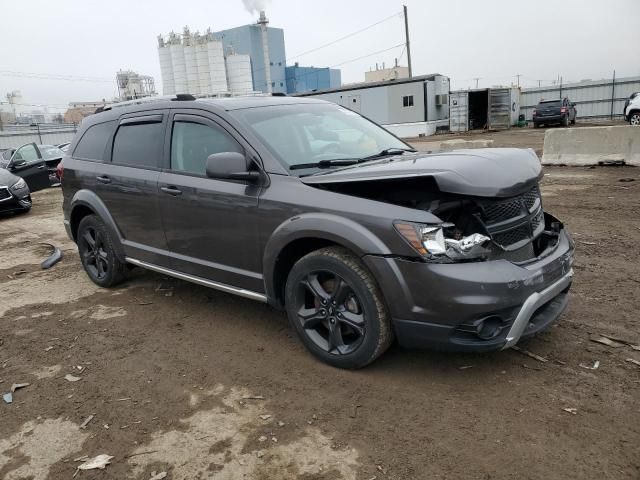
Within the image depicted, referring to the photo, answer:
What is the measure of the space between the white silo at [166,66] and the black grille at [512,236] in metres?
49.1

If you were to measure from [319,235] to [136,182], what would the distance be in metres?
2.16

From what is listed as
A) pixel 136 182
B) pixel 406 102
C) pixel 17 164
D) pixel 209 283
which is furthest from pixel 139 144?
pixel 406 102

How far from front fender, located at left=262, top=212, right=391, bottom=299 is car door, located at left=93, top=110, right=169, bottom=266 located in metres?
1.32

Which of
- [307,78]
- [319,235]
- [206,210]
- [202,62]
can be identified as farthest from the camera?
[307,78]

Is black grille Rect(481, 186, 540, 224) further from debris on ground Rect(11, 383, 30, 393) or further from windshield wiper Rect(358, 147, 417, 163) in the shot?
debris on ground Rect(11, 383, 30, 393)

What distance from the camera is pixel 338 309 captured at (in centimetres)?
329

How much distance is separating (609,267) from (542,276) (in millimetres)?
2396

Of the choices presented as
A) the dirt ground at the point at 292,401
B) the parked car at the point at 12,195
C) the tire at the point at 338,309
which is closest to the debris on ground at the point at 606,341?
the dirt ground at the point at 292,401

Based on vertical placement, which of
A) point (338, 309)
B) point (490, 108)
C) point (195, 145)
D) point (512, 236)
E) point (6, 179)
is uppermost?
point (195, 145)

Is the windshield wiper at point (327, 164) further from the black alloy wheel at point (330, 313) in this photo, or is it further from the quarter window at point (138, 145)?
the quarter window at point (138, 145)

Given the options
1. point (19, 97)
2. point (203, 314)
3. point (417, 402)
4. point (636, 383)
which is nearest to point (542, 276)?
point (636, 383)

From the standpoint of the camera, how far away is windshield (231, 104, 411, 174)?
3748 millimetres

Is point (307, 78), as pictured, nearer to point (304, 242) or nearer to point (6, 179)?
point (6, 179)

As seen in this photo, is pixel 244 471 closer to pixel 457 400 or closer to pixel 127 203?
pixel 457 400
